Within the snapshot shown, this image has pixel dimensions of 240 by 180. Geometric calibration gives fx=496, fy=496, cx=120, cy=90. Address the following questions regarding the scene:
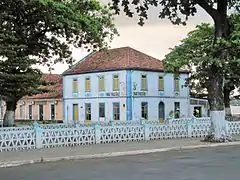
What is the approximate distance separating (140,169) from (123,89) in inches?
1498

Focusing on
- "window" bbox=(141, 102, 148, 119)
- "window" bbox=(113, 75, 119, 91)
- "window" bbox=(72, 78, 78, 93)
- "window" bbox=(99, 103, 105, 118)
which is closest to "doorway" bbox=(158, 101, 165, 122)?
"window" bbox=(141, 102, 148, 119)

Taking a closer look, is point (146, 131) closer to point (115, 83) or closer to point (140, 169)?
point (140, 169)

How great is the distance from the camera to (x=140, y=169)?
42.8 ft

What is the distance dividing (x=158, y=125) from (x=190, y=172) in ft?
41.0

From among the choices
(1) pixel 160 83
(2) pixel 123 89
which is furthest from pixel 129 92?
(1) pixel 160 83

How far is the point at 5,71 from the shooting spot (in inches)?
940

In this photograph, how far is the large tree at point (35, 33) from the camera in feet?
76.2

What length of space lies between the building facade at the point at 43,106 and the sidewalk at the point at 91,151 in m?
38.4

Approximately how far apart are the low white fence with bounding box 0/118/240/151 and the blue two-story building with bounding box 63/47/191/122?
23.0m

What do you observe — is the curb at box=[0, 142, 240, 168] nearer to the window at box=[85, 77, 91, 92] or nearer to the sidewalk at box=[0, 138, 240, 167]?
the sidewalk at box=[0, 138, 240, 167]

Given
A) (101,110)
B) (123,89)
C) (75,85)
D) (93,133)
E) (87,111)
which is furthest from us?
(75,85)

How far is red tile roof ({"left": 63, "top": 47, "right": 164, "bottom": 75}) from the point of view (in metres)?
51.8

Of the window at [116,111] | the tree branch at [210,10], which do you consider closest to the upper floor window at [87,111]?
the window at [116,111]

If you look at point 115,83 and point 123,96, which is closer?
point 123,96
